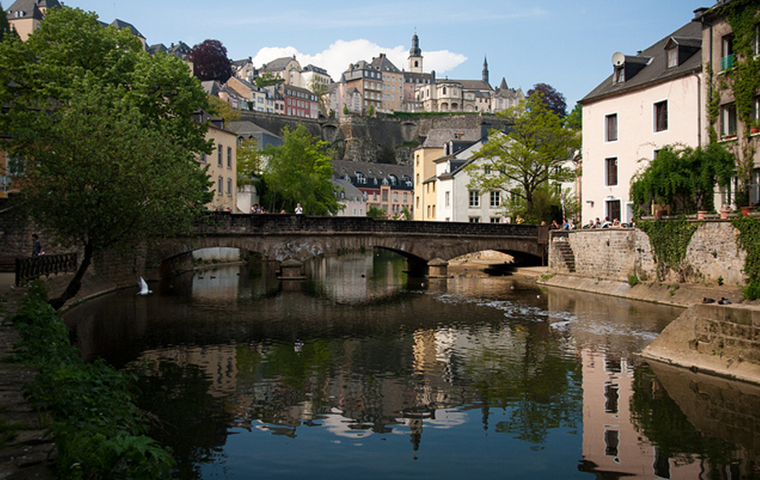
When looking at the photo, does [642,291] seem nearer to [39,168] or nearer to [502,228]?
[502,228]

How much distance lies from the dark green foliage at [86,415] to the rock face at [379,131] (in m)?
110

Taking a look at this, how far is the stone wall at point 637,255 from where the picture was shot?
24.2 m

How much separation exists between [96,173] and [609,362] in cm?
1348

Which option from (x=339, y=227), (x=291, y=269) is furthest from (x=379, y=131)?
(x=291, y=269)

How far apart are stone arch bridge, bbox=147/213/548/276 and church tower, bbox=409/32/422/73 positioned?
159 metres

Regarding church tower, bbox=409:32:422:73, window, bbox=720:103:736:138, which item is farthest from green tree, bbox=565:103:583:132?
church tower, bbox=409:32:422:73

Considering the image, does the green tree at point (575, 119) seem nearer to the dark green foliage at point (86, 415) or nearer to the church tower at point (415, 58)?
the dark green foliage at point (86, 415)

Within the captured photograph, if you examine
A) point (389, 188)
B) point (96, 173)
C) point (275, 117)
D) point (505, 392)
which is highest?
point (275, 117)

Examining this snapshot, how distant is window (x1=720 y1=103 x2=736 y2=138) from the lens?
27922 mm

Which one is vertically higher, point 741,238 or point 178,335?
point 741,238

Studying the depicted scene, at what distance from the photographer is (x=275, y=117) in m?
114

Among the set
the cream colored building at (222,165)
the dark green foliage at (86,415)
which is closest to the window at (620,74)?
the cream colored building at (222,165)

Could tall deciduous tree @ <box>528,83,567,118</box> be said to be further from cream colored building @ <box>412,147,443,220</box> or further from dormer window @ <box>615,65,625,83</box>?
dormer window @ <box>615,65,625,83</box>

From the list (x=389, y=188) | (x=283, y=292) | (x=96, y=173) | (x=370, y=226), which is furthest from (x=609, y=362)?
(x=389, y=188)
